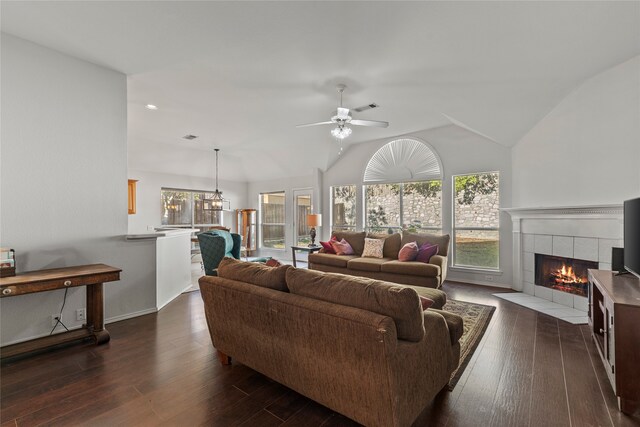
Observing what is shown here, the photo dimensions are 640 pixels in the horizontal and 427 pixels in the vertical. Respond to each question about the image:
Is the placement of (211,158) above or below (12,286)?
above

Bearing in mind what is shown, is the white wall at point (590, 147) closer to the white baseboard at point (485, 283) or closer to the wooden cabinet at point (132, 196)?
the white baseboard at point (485, 283)

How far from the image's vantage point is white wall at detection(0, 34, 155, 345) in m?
2.76

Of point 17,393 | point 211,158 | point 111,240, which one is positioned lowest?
point 17,393

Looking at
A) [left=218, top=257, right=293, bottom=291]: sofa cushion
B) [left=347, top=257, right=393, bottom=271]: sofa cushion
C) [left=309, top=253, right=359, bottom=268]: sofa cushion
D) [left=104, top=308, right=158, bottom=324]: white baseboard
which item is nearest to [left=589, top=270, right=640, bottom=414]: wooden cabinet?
[left=218, top=257, right=293, bottom=291]: sofa cushion

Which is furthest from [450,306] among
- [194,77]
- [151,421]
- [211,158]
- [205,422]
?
[211,158]

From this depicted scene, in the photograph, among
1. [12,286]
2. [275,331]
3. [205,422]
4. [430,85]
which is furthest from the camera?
[430,85]

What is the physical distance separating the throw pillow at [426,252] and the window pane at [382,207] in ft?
5.32

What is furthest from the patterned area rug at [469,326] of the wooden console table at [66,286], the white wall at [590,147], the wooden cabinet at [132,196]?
the wooden cabinet at [132,196]

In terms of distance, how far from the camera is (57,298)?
2.98 meters

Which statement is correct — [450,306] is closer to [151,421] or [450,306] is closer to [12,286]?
[151,421]

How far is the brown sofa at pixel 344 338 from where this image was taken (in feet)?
4.79

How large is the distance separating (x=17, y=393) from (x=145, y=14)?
10.2 ft

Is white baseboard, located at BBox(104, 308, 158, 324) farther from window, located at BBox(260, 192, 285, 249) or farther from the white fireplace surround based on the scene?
the white fireplace surround

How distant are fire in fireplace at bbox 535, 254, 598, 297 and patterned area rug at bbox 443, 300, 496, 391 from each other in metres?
1.10
